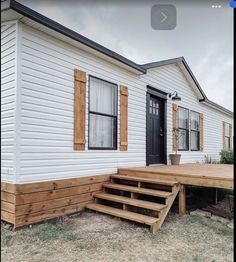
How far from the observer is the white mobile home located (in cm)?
341

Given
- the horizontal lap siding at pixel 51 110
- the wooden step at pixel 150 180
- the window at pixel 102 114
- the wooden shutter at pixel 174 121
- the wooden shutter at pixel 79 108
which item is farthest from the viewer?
the wooden shutter at pixel 174 121

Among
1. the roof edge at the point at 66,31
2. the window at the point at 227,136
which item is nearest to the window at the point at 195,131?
the roof edge at the point at 66,31

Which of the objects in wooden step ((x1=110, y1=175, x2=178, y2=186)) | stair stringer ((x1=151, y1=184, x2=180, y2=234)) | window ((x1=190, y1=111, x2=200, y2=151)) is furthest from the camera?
window ((x1=190, y1=111, x2=200, y2=151))

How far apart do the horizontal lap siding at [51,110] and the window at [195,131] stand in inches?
184

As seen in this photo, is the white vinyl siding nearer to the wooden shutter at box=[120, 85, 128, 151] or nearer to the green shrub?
the wooden shutter at box=[120, 85, 128, 151]

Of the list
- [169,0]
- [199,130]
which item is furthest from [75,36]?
[199,130]

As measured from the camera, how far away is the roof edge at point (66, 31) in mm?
2980

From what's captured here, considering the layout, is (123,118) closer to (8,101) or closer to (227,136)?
(8,101)

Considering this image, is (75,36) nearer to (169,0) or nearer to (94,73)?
→ (94,73)

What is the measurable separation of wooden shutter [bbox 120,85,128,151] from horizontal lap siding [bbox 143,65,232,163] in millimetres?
1106

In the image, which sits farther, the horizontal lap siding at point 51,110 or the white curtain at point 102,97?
the white curtain at point 102,97

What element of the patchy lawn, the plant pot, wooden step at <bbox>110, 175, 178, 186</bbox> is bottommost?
the patchy lawn

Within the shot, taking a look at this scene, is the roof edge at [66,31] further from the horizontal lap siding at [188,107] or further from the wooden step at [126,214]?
the wooden step at [126,214]

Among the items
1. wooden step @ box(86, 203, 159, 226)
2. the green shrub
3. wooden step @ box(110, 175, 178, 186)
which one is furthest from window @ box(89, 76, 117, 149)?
the green shrub
